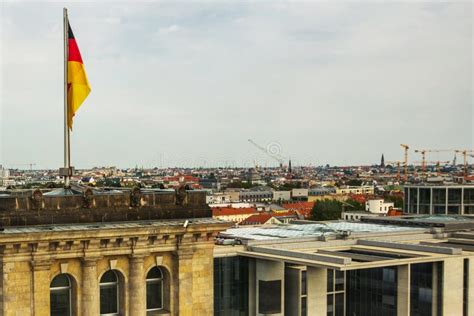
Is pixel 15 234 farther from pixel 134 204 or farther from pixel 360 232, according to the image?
pixel 360 232

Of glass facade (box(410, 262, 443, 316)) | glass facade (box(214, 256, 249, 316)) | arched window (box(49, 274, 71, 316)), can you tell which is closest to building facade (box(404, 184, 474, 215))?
glass facade (box(410, 262, 443, 316))

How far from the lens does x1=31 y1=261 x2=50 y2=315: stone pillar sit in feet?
104

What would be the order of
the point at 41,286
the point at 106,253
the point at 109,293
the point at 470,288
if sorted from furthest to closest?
the point at 470,288 → the point at 109,293 → the point at 106,253 → the point at 41,286

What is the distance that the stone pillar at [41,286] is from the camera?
31703mm

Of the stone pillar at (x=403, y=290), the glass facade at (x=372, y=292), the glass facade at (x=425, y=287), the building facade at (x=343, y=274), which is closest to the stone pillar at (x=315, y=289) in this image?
the building facade at (x=343, y=274)

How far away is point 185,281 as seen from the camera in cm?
3556

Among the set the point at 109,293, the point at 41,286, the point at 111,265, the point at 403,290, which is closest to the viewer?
the point at 41,286

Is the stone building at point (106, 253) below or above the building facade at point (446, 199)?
above

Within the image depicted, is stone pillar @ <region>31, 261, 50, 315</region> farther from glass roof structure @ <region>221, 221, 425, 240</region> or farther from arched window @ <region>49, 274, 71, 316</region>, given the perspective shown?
glass roof structure @ <region>221, 221, 425, 240</region>

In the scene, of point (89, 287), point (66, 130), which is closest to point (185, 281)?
point (89, 287)

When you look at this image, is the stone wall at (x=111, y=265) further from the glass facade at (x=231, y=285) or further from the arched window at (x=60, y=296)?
the glass facade at (x=231, y=285)

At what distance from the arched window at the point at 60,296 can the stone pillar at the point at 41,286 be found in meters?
0.63

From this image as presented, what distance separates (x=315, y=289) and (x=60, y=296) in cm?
3149

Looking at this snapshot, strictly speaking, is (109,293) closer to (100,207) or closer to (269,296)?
(100,207)
